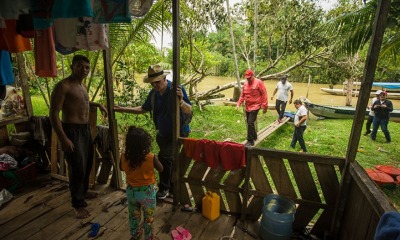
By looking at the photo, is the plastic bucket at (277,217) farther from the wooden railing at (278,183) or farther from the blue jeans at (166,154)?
the blue jeans at (166,154)

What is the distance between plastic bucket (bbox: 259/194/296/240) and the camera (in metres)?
2.66

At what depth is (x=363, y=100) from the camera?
7.39 feet

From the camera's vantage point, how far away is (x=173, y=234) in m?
2.79

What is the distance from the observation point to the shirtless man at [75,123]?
277 cm

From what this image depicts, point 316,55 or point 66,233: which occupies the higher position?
point 316,55

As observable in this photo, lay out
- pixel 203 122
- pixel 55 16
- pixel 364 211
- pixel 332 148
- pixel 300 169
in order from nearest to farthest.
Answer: pixel 55 16
pixel 364 211
pixel 300 169
pixel 332 148
pixel 203 122

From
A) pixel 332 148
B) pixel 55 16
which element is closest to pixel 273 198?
pixel 55 16

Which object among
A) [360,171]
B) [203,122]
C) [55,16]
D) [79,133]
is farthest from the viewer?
[203,122]

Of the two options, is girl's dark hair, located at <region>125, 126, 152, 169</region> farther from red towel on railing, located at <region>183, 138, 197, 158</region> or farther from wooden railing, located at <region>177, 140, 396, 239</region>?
wooden railing, located at <region>177, 140, 396, 239</region>

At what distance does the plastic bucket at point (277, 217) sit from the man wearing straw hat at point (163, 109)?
55.0 inches

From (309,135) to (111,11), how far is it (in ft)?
26.1

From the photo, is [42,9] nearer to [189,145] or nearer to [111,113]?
[111,113]

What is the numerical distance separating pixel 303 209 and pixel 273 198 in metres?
0.38

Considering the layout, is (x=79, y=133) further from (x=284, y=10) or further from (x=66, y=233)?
(x=284, y=10)
